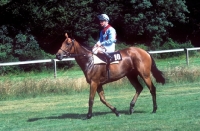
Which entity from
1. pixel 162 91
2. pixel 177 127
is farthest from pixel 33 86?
pixel 177 127

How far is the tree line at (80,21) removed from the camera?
45925mm

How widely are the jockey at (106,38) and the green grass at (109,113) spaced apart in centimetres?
166

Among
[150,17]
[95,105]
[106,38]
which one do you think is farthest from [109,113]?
[150,17]

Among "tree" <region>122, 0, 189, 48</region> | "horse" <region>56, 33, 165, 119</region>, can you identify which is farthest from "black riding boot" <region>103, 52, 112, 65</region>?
"tree" <region>122, 0, 189, 48</region>

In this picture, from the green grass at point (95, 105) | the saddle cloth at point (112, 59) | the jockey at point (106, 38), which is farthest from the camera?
the saddle cloth at point (112, 59)

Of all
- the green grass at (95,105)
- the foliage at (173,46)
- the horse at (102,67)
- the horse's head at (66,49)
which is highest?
the horse's head at (66,49)

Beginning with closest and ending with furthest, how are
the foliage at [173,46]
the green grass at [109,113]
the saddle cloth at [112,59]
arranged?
the green grass at [109,113] → the saddle cloth at [112,59] → the foliage at [173,46]

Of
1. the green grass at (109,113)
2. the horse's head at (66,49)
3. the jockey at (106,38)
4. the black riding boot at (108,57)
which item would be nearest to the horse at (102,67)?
the horse's head at (66,49)

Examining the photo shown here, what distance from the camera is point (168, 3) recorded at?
52594 mm

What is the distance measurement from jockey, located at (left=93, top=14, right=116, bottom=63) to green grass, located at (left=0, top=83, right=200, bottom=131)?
166cm

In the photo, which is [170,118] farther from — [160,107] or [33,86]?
[33,86]

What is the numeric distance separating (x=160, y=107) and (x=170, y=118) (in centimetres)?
267

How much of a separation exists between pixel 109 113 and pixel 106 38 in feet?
6.66

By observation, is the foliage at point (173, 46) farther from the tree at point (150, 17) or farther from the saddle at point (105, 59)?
the saddle at point (105, 59)
